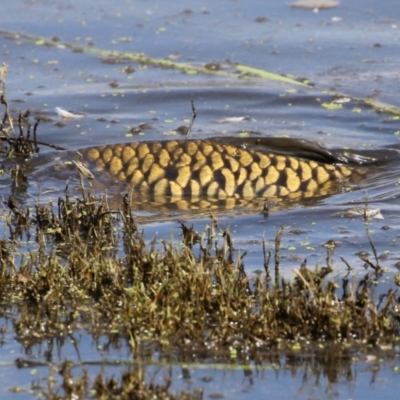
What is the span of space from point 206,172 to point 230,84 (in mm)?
3208

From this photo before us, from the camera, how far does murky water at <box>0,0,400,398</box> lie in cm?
678

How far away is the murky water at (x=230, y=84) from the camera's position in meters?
6.78

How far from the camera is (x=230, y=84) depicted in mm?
10508

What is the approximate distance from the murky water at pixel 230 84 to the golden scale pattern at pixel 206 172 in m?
0.30

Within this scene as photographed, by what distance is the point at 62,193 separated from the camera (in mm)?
7566

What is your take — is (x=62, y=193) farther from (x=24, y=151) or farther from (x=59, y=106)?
(x=59, y=106)

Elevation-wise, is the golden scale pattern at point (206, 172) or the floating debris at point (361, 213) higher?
the golden scale pattern at point (206, 172)

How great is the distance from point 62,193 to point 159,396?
3.46 metres

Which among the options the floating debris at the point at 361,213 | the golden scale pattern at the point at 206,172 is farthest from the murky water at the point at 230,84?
the golden scale pattern at the point at 206,172

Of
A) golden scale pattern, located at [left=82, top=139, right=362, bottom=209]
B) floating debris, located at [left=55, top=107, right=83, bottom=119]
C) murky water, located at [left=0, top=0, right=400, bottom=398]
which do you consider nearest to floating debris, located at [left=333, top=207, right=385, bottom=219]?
murky water, located at [left=0, top=0, right=400, bottom=398]

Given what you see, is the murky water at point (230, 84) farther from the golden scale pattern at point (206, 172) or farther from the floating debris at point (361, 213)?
the golden scale pattern at point (206, 172)

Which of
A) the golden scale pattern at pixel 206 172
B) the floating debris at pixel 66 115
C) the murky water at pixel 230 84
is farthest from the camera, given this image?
the floating debris at pixel 66 115

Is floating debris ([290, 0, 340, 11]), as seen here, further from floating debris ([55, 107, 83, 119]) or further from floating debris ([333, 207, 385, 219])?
floating debris ([333, 207, 385, 219])

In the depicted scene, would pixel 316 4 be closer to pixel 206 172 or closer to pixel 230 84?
pixel 230 84
